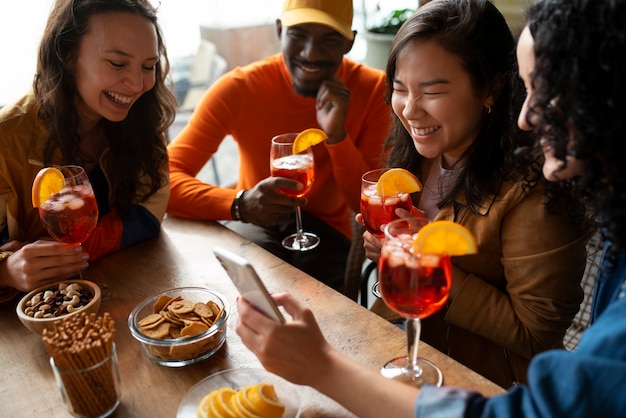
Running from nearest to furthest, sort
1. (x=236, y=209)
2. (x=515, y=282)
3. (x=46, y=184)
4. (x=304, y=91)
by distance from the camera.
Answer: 1. (x=46, y=184)
2. (x=515, y=282)
3. (x=236, y=209)
4. (x=304, y=91)

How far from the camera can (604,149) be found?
930mm

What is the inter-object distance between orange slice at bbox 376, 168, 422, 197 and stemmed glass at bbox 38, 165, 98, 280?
77 centimetres

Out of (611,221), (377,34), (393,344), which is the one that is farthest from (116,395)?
(377,34)

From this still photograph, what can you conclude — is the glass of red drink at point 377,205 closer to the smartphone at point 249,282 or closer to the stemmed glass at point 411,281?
the stemmed glass at point 411,281

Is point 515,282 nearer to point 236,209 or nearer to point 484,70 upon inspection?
point 484,70

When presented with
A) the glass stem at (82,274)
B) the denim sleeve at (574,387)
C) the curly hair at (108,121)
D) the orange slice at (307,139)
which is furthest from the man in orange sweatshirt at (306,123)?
the denim sleeve at (574,387)

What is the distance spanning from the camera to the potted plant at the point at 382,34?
3.09 meters

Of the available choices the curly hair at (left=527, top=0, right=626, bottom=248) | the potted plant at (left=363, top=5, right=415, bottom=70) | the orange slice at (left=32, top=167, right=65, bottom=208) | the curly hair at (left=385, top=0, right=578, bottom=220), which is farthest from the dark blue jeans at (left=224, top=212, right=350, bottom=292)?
the curly hair at (left=527, top=0, right=626, bottom=248)

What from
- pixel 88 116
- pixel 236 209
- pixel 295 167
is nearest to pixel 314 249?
pixel 236 209

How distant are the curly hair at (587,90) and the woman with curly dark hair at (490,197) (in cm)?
37

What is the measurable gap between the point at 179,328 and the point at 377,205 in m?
0.60

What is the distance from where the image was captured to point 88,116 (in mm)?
1859

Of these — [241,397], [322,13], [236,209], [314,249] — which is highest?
[322,13]

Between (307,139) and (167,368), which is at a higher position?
(307,139)
